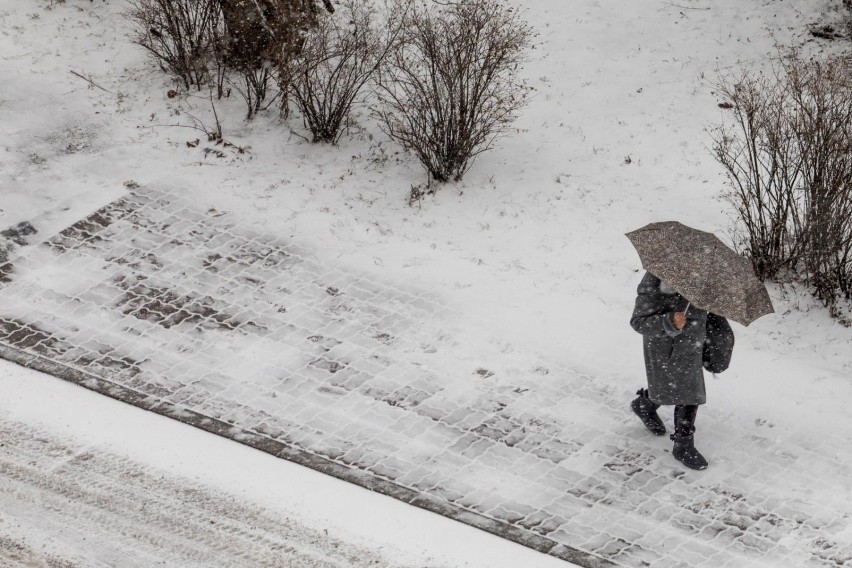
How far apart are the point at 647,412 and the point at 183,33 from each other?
7.40 m

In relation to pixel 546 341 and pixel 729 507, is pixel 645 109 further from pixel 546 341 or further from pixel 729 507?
pixel 729 507

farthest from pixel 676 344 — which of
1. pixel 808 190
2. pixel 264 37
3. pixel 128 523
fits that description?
pixel 264 37

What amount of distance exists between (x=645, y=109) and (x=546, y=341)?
13.4 ft

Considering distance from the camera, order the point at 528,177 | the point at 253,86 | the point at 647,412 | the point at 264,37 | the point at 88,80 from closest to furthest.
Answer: the point at 647,412
the point at 528,177
the point at 264,37
the point at 253,86
the point at 88,80

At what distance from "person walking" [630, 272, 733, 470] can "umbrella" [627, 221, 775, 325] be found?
0.29 metres

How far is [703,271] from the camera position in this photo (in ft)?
20.1

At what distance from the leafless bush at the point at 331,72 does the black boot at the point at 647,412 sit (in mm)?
4823

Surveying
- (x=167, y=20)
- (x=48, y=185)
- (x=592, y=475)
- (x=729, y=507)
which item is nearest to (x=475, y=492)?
(x=592, y=475)

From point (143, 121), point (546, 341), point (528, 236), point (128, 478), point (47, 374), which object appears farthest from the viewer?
point (143, 121)

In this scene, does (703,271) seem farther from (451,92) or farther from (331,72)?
(331,72)

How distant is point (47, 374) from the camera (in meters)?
7.45

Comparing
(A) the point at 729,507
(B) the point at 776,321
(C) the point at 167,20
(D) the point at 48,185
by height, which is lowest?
(A) the point at 729,507

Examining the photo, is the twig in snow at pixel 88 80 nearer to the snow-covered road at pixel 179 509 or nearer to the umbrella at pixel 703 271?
the snow-covered road at pixel 179 509

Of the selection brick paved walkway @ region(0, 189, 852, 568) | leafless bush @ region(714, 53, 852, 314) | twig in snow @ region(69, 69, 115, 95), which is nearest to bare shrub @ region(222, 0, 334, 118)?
twig in snow @ region(69, 69, 115, 95)
